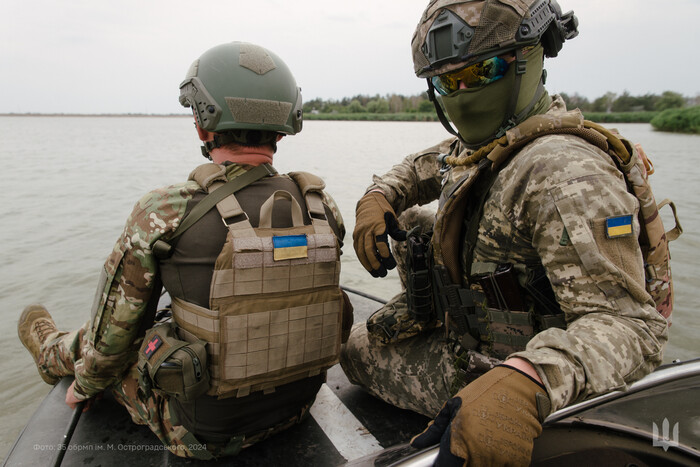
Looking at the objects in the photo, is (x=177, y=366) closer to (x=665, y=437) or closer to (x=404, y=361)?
(x=404, y=361)

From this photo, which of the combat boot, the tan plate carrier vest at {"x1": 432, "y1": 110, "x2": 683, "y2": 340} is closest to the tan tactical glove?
the tan plate carrier vest at {"x1": 432, "y1": 110, "x2": 683, "y2": 340}

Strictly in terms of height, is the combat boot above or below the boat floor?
above

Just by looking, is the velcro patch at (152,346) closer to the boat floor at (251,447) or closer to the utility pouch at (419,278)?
the boat floor at (251,447)

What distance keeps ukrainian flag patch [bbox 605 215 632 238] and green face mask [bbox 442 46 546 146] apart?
67cm

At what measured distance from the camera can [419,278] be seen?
2.07 m

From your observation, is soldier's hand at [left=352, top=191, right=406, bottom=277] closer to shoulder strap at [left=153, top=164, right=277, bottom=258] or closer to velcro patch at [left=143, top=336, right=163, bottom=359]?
shoulder strap at [left=153, top=164, right=277, bottom=258]

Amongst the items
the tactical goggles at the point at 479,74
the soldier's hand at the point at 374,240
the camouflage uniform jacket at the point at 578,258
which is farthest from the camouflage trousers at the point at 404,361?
the tactical goggles at the point at 479,74

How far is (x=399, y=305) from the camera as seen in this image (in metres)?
2.32

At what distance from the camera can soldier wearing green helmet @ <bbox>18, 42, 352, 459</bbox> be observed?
1635 millimetres

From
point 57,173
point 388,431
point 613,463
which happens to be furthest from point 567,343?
point 57,173

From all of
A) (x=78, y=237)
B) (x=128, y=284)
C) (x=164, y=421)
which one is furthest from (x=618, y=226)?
(x=78, y=237)

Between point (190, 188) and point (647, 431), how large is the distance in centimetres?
176

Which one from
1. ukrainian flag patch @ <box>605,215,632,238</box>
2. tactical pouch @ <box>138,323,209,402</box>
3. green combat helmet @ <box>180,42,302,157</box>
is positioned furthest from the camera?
green combat helmet @ <box>180,42,302,157</box>

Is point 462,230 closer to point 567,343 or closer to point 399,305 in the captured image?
point 399,305
